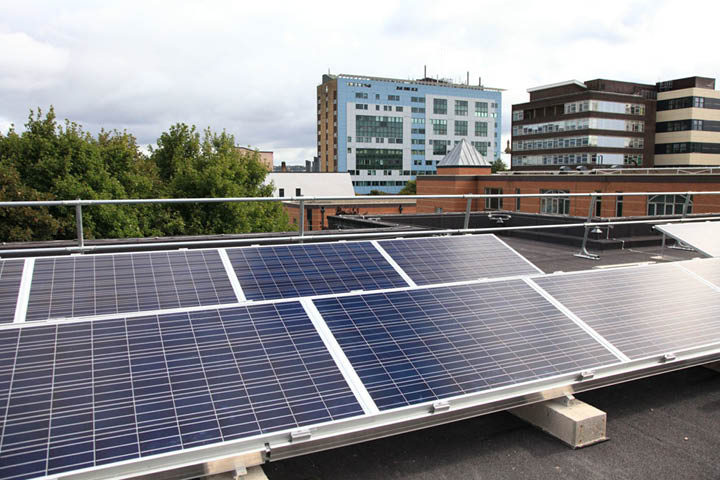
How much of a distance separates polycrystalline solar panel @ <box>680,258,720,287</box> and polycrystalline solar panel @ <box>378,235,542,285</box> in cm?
249

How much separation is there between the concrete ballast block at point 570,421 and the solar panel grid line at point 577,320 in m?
0.72

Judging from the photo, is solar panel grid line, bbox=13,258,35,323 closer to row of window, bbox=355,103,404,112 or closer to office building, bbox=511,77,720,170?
office building, bbox=511,77,720,170

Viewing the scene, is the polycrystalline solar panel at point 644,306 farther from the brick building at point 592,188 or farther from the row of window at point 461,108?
the row of window at point 461,108

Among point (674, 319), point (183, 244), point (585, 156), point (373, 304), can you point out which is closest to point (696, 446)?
point (674, 319)

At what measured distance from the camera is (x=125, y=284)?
Result: 5008 millimetres

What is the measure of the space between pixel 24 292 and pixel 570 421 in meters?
4.96

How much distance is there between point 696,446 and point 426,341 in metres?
2.49

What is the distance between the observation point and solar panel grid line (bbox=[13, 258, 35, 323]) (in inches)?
169

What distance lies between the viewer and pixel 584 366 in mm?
4781

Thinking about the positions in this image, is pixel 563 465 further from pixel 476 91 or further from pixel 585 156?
pixel 476 91

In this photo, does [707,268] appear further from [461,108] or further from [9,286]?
[461,108]

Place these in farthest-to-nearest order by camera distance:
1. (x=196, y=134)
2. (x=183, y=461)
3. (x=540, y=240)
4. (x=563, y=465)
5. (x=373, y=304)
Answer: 1. (x=196, y=134)
2. (x=540, y=240)
3. (x=373, y=304)
4. (x=563, y=465)
5. (x=183, y=461)

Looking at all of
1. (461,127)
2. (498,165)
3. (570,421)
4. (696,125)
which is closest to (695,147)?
(696,125)

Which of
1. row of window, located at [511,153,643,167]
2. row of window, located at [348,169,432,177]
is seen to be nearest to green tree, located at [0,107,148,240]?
row of window, located at [511,153,643,167]
